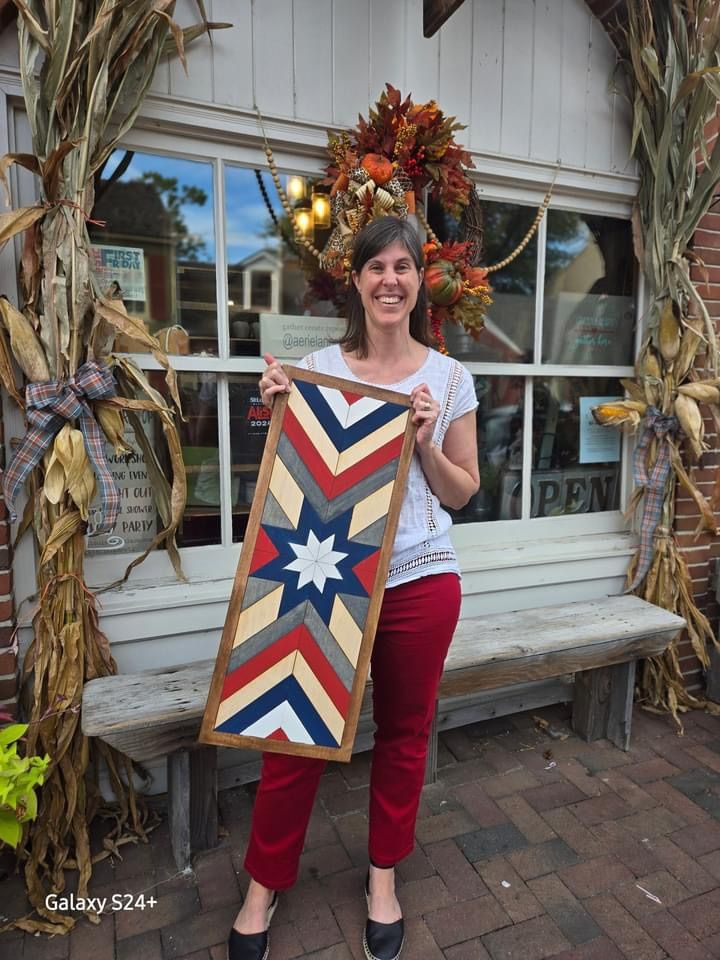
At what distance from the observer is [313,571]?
5.13 feet

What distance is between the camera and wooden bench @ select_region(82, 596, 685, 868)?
1882mm

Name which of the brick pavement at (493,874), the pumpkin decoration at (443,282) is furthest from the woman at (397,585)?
the pumpkin decoration at (443,282)

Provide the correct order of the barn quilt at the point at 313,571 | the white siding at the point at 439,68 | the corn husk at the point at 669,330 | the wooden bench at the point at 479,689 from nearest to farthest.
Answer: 1. the barn quilt at the point at 313,571
2. the wooden bench at the point at 479,689
3. the white siding at the point at 439,68
4. the corn husk at the point at 669,330

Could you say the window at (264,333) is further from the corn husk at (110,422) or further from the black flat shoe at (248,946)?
the black flat shoe at (248,946)

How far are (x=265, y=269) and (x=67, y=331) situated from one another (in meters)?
0.94

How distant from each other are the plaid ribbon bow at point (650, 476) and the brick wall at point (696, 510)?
163 mm

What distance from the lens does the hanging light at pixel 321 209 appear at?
7.95 feet

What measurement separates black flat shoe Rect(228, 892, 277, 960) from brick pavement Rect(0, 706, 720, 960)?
7cm

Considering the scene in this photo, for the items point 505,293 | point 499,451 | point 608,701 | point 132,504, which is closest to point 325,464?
point 132,504

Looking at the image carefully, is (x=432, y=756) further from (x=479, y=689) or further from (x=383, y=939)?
(x=383, y=939)


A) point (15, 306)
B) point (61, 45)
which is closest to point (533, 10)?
point (61, 45)

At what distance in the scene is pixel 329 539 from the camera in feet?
5.15

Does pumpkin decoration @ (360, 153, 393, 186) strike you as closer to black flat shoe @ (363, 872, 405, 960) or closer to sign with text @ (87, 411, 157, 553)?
sign with text @ (87, 411, 157, 553)

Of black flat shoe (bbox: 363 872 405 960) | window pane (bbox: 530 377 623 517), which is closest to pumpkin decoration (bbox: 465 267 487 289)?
window pane (bbox: 530 377 623 517)
